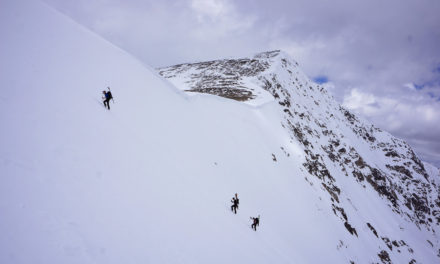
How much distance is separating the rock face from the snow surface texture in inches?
390

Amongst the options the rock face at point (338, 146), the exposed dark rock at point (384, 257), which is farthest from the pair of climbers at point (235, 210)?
the exposed dark rock at point (384, 257)

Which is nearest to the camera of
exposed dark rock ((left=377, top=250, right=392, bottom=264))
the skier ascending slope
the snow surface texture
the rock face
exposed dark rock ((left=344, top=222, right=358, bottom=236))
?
the snow surface texture

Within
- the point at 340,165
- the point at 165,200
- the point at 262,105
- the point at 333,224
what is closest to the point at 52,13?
the point at 165,200

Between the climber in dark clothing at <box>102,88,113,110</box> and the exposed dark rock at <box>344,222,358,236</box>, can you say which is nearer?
the climber in dark clothing at <box>102,88,113,110</box>

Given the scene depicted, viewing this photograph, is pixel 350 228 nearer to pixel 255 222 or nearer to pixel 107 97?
pixel 255 222

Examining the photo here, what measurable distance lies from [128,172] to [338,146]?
7343 centimetres

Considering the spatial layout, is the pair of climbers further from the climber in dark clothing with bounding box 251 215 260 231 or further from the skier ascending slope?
the skier ascending slope

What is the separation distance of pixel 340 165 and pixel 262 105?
35.2 metres

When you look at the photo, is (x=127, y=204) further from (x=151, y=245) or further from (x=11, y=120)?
(x=11, y=120)

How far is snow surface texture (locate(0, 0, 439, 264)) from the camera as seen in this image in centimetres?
563

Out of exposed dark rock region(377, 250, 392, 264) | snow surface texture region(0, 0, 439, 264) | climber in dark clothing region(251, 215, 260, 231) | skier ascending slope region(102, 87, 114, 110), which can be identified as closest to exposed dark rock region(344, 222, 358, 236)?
snow surface texture region(0, 0, 439, 264)

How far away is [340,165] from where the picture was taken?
58.6 meters

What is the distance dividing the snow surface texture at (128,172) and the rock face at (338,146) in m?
9.92

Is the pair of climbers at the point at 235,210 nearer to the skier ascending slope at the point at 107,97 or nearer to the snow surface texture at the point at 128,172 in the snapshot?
the snow surface texture at the point at 128,172
